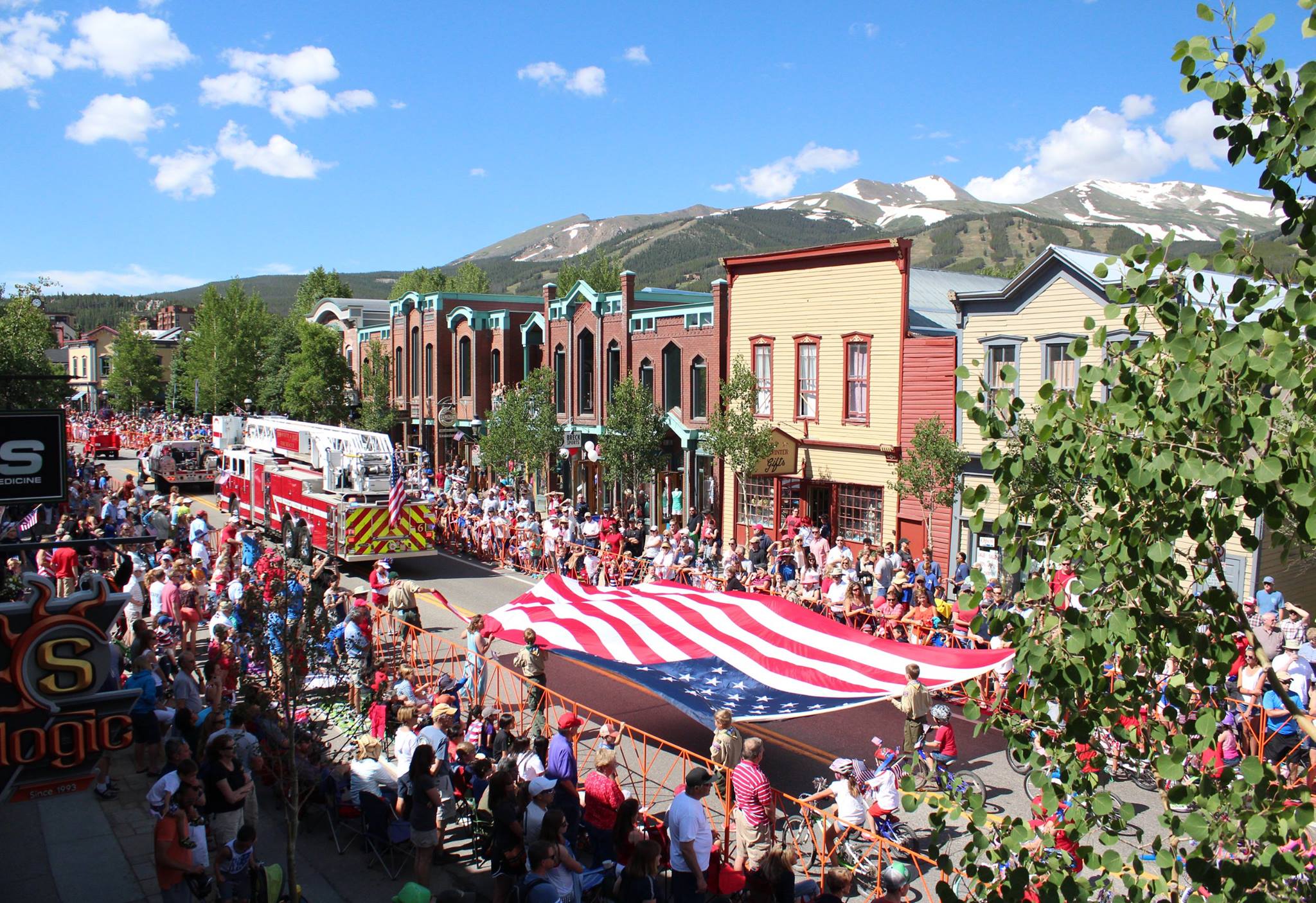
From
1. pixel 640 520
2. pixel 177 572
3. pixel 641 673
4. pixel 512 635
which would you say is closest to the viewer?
pixel 641 673

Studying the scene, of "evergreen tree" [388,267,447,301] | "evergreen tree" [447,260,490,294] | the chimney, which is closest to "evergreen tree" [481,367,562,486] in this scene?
the chimney

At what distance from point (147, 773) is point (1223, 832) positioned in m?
13.7

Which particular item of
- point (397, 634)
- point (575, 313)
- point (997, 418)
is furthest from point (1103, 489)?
point (575, 313)

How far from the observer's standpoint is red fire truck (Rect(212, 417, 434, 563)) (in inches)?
1041

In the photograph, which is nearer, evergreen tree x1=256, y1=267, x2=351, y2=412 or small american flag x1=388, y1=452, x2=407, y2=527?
small american flag x1=388, y1=452, x2=407, y2=527

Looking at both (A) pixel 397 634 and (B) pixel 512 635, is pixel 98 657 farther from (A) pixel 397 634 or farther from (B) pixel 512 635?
(B) pixel 512 635

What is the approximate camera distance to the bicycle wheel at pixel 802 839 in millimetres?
10773

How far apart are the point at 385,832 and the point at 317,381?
4648 cm

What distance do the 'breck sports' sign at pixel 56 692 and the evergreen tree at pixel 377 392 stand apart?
41481 millimetres

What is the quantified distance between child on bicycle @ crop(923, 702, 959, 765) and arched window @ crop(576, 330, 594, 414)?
1056 inches

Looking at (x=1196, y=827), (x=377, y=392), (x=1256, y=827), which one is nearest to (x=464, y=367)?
(x=377, y=392)

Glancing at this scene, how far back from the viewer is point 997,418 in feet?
14.2

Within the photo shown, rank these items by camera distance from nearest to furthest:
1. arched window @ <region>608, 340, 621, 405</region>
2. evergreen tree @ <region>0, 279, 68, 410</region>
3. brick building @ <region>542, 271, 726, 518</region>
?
evergreen tree @ <region>0, 279, 68, 410</region> < brick building @ <region>542, 271, 726, 518</region> < arched window @ <region>608, 340, 621, 405</region>

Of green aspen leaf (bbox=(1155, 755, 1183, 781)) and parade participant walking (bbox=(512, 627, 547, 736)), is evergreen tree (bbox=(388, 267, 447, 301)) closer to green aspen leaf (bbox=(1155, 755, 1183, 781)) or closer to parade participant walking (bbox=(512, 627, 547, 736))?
parade participant walking (bbox=(512, 627, 547, 736))
